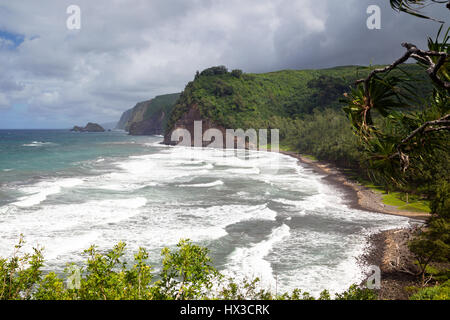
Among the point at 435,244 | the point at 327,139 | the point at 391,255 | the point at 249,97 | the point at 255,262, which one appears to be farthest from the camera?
the point at 249,97

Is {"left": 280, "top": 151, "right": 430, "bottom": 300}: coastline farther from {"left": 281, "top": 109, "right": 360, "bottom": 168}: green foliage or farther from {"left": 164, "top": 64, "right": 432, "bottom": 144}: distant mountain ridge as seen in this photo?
{"left": 164, "top": 64, "right": 432, "bottom": 144}: distant mountain ridge

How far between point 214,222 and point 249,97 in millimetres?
134692

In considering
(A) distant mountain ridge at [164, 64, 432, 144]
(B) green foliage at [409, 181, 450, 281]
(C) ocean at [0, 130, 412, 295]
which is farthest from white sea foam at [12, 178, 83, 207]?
(A) distant mountain ridge at [164, 64, 432, 144]

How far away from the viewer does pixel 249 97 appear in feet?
518

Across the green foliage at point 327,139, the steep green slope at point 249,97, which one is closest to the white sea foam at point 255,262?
the green foliage at point 327,139

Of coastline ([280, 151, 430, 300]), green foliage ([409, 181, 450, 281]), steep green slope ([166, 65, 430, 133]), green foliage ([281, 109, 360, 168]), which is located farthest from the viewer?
steep green slope ([166, 65, 430, 133])

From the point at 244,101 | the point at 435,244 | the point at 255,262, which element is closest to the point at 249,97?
the point at 244,101

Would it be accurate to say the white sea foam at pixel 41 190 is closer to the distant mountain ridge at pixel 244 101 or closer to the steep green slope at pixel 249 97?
the distant mountain ridge at pixel 244 101

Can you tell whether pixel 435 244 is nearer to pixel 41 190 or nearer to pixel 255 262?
pixel 255 262

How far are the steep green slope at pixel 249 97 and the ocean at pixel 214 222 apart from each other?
89.5 meters

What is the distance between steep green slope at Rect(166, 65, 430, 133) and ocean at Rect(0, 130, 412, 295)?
8951cm

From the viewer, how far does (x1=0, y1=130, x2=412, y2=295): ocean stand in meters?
20.5

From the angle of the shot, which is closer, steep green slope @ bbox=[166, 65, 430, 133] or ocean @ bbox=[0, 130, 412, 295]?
ocean @ bbox=[0, 130, 412, 295]
